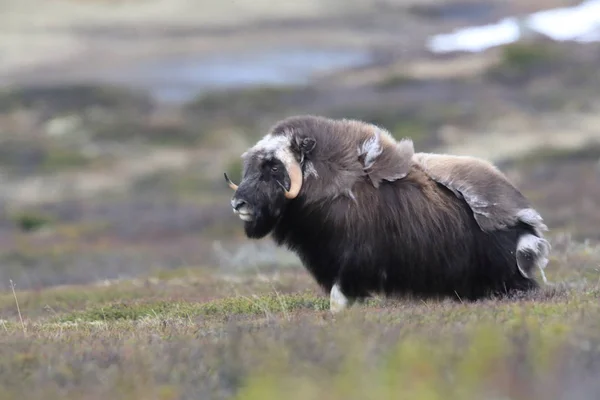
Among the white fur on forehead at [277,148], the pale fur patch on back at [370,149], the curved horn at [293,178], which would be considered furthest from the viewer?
the pale fur patch on back at [370,149]

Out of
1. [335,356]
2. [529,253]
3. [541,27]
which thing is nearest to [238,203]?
[529,253]

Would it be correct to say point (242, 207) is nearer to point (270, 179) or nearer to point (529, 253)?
point (270, 179)

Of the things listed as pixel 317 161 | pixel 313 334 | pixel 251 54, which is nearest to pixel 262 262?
pixel 317 161

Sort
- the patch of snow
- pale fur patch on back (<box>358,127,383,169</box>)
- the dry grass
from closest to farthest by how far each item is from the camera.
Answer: the dry grass
pale fur patch on back (<box>358,127,383,169</box>)
the patch of snow

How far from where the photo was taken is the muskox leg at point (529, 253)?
780 cm

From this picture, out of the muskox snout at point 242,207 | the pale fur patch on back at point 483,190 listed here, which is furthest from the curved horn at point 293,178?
the pale fur patch on back at point 483,190

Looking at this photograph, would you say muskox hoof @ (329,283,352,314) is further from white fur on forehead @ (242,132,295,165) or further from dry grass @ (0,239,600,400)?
white fur on forehead @ (242,132,295,165)

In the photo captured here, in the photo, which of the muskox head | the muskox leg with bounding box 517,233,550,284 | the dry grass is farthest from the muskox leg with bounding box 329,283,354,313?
the muskox leg with bounding box 517,233,550,284

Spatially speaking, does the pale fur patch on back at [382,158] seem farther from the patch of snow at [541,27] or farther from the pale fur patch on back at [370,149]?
the patch of snow at [541,27]

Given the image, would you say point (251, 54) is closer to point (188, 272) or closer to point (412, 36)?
point (412, 36)

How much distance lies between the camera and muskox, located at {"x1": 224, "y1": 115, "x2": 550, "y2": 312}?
751 cm

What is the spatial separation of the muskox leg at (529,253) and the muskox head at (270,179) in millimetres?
1776

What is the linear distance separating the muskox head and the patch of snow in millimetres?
8218

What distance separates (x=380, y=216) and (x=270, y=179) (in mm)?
859
